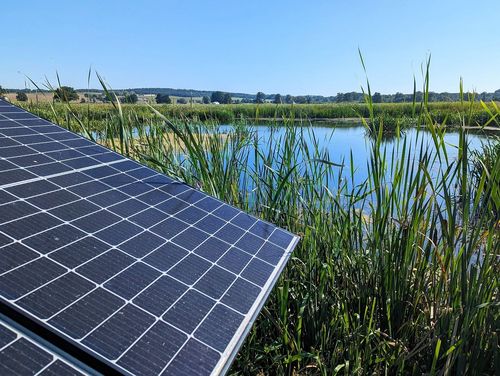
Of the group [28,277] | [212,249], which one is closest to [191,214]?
[212,249]

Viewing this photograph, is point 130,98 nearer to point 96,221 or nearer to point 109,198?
point 109,198

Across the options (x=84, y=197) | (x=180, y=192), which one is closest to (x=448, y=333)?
(x=180, y=192)

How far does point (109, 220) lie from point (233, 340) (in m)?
0.71

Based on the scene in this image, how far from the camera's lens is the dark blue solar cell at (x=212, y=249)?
5.16 ft

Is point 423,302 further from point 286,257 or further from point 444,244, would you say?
point 286,257

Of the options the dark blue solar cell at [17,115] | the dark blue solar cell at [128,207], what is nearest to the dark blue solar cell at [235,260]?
the dark blue solar cell at [128,207]

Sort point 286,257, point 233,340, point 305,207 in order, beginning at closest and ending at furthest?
point 233,340, point 286,257, point 305,207

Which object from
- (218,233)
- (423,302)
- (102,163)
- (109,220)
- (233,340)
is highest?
(102,163)

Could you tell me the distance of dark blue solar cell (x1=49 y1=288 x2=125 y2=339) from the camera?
0.98m

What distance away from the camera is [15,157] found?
5.96 ft

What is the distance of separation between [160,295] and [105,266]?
0.67 feet

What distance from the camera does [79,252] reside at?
4.18 feet

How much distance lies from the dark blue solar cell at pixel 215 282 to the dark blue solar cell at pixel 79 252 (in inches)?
13.9

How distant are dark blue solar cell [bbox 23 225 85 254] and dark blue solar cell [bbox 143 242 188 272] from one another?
26 cm
